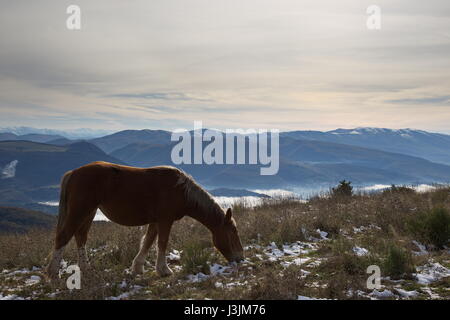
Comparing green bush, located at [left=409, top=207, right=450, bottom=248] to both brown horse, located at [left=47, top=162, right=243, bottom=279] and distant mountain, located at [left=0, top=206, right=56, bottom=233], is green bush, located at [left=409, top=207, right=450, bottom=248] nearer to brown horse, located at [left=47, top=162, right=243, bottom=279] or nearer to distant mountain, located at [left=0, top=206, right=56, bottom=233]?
brown horse, located at [left=47, top=162, right=243, bottom=279]

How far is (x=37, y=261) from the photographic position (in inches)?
340

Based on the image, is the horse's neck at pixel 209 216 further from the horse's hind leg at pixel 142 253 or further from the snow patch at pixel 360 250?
the snow patch at pixel 360 250

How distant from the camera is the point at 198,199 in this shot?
25.2 ft

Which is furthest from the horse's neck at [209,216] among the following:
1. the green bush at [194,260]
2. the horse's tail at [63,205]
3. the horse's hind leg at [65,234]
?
the horse's tail at [63,205]

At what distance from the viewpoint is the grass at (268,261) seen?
245 inches

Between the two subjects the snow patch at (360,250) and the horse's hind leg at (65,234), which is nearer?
the horse's hind leg at (65,234)

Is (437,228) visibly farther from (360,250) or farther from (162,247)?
(162,247)

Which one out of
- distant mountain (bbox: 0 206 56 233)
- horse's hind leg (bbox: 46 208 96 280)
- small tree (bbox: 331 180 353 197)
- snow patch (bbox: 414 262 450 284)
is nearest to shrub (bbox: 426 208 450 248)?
snow patch (bbox: 414 262 450 284)

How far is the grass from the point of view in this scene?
20.5 feet

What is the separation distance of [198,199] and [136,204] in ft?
4.32

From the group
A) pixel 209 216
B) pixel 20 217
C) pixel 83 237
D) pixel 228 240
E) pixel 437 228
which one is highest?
pixel 209 216

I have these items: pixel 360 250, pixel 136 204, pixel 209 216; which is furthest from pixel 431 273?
pixel 136 204

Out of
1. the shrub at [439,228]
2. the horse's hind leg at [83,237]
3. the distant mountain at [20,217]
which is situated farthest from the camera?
the distant mountain at [20,217]
